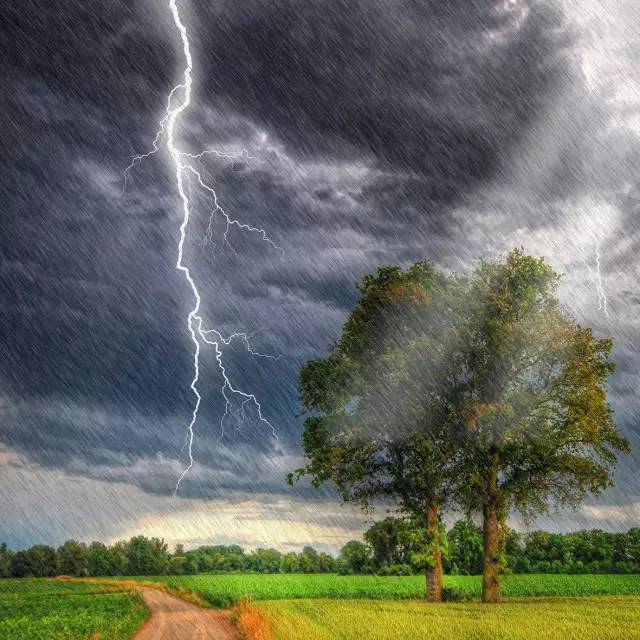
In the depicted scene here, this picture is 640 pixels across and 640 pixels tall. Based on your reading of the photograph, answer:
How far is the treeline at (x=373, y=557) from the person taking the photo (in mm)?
31281

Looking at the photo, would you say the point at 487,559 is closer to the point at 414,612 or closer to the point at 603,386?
the point at 414,612

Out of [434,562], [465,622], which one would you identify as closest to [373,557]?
[434,562]

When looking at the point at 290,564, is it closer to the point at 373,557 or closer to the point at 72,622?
the point at 373,557

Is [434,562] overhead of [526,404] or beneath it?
beneath

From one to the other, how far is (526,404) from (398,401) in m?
5.40

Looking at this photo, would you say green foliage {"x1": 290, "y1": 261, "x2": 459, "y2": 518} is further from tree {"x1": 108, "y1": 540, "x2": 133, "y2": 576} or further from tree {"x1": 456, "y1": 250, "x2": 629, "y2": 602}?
tree {"x1": 108, "y1": 540, "x2": 133, "y2": 576}

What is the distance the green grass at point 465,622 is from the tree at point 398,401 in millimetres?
4204

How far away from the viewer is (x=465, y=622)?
21.6 meters

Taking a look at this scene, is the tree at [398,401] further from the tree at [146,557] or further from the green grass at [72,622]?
the tree at [146,557]

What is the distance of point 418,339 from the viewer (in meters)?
30.3

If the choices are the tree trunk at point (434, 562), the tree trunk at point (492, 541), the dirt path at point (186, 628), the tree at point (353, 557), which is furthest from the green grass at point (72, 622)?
the tree at point (353, 557)

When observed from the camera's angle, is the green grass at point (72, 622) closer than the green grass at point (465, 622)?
No

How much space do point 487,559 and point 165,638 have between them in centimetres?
1405

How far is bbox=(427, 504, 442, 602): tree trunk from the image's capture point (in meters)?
30.5
